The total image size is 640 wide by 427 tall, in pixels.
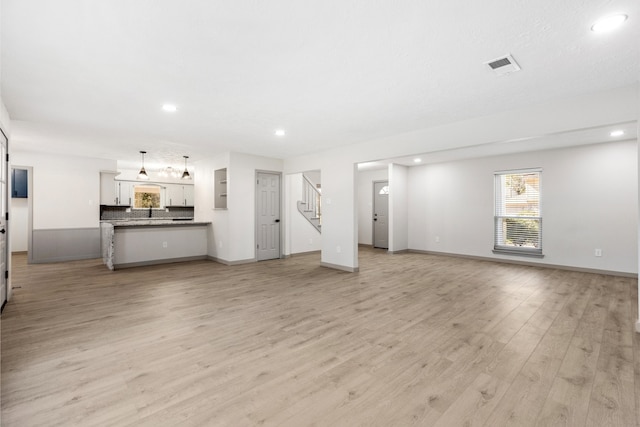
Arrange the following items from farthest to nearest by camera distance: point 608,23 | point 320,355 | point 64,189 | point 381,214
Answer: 1. point 381,214
2. point 64,189
3. point 320,355
4. point 608,23

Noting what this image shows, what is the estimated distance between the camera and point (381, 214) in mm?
9492

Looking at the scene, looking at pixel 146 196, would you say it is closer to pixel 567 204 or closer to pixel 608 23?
pixel 608 23

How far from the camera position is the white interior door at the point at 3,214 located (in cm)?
363

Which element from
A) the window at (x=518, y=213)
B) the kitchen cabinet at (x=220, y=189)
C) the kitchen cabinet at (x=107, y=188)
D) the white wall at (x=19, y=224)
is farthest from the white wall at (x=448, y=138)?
the white wall at (x=19, y=224)

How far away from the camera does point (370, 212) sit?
984cm

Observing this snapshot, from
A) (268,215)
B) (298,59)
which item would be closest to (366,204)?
(268,215)

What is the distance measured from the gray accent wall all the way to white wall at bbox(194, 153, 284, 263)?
2.98 meters

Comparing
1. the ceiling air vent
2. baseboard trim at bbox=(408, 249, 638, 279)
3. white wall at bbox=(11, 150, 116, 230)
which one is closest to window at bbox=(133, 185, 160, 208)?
white wall at bbox=(11, 150, 116, 230)

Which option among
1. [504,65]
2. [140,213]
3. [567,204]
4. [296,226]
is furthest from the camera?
[140,213]

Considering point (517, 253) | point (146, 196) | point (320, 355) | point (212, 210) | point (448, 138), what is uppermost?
point (448, 138)

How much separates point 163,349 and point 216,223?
4.85 meters

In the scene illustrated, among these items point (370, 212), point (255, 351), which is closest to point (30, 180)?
point (255, 351)

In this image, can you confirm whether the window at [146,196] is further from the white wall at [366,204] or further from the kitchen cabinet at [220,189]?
the white wall at [366,204]

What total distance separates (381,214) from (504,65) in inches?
274
